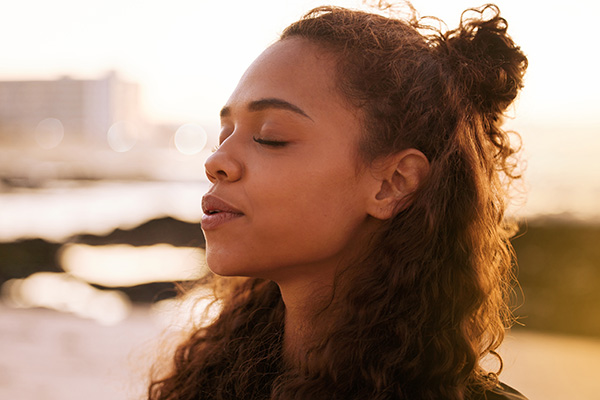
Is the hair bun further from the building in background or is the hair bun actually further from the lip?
the building in background

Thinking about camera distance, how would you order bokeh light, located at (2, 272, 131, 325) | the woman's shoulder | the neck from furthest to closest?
bokeh light, located at (2, 272, 131, 325)
the neck
the woman's shoulder

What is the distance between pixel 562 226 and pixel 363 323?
14.2 ft

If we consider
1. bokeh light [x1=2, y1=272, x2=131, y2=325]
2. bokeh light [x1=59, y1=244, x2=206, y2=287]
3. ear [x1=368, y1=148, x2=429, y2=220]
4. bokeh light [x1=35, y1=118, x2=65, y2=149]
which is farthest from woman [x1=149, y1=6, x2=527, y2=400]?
bokeh light [x1=35, y1=118, x2=65, y2=149]

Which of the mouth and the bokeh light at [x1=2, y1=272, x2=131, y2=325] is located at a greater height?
the mouth

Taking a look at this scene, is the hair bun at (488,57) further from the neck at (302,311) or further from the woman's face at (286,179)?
the neck at (302,311)

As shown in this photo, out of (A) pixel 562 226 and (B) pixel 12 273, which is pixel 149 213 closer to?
(B) pixel 12 273

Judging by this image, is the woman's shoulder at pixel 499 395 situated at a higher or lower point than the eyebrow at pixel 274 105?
lower

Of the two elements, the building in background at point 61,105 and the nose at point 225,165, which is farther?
the building in background at point 61,105

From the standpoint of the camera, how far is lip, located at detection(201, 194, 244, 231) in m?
1.55

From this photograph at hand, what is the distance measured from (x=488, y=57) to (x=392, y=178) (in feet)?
1.52

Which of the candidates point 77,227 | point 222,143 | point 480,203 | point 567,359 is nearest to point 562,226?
point 567,359

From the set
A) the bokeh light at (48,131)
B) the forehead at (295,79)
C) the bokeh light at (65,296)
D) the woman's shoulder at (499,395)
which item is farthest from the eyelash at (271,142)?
the bokeh light at (48,131)

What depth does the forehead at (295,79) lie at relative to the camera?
1.55 metres

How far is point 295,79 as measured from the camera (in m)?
1.57
